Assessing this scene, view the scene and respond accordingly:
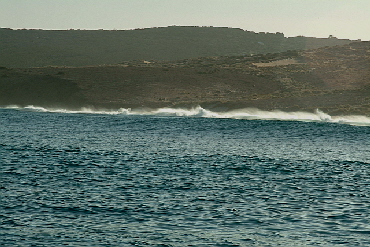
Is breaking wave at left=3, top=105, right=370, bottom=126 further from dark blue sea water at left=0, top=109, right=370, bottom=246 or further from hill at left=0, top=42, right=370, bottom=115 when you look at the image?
dark blue sea water at left=0, top=109, right=370, bottom=246

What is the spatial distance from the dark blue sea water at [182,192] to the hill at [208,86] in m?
54.1

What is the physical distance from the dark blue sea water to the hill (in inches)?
2132

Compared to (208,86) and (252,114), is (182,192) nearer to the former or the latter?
(252,114)

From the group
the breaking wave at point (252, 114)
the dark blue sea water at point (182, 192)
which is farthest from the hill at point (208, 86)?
the dark blue sea water at point (182, 192)

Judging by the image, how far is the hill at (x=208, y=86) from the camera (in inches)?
4232

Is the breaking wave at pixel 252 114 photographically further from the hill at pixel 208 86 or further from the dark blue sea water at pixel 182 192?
the dark blue sea water at pixel 182 192

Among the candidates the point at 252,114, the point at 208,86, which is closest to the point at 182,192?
the point at 252,114

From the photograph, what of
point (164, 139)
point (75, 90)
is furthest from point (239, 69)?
point (164, 139)

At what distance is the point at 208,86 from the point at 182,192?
3833 inches

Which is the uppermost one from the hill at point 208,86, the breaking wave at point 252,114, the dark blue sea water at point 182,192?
the hill at point 208,86

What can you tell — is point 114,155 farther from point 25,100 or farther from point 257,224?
point 25,100

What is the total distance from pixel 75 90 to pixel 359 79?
186 ft

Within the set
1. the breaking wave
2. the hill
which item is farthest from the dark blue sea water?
the hill

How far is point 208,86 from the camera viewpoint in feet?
405
